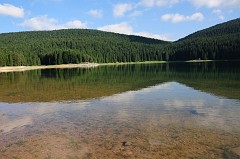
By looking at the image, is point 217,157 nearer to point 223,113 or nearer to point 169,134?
point 169,134

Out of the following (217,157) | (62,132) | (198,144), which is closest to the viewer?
(217,157)

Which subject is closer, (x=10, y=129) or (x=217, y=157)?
(x=217, y=157)

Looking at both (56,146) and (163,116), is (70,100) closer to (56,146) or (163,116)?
(163,116)

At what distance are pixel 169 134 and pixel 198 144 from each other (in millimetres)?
2650

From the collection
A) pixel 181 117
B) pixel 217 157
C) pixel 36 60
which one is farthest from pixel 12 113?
pixel 36 60

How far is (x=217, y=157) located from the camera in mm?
16250

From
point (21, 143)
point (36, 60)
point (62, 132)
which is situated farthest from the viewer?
point (36, 60)

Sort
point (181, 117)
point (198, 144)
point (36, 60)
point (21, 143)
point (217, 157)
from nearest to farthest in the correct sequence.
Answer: point (217, 157), point (198, 144), point (21, 143), point (181, 117), point (36, 60)

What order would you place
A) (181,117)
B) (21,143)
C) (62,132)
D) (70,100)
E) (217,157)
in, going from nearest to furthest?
(217,157), (21,143), (62,132), (181,117), (70,100)

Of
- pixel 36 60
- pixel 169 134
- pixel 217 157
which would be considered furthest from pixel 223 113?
pixel 36 60

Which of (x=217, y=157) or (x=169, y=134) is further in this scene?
(x=169, y=134)

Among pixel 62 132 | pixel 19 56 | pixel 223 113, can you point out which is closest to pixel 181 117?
pixel 223 113

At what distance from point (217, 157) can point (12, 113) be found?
19.9 meters

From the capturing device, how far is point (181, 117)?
25.9m
